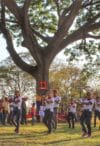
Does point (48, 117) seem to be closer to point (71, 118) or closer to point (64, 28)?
point (71, 118)

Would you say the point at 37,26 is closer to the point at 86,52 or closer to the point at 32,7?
the point at 32,7

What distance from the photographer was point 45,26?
42656 mm

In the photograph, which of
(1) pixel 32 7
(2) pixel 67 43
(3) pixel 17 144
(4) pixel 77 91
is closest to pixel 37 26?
(1) pixel 32 7

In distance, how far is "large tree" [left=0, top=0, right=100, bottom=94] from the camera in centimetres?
3647

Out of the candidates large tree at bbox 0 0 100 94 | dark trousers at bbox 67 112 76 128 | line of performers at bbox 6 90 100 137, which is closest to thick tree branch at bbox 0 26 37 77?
large tree at bbox 0 0 100 94

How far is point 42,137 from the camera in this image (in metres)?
21.2

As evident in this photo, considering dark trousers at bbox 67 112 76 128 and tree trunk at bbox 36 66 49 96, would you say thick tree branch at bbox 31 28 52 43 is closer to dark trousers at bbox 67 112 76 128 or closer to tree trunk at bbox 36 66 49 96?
tree trunk at bbox 36 66 49 96

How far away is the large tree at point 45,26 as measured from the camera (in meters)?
36.5

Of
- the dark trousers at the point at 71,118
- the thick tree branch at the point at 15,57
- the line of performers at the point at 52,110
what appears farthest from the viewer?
the thick tree branch at the point at 15,57

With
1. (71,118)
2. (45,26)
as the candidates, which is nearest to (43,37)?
(45,26)

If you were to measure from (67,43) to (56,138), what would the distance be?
1862cm

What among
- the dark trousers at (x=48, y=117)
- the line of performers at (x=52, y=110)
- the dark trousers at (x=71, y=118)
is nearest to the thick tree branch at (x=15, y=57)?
the dark trousers at (x=71, y=118)

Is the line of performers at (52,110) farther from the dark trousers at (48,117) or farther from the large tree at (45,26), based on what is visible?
the large tree at (45,26)

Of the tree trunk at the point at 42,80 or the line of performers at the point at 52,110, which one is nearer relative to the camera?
the line of performers at the point at 52,110
